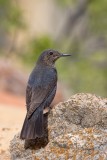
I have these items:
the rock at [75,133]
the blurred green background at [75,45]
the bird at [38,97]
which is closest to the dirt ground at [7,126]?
the rock at [75,133]

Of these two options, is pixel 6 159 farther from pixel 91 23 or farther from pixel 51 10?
pixel 51 10

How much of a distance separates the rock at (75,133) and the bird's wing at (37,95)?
0.23 metres

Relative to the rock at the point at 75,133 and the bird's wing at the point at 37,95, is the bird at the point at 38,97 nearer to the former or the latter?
the bird's wing at the point at 37,95

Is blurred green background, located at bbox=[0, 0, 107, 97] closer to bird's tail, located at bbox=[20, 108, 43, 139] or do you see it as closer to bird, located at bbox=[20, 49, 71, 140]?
bird, located at bbox=[20, 49, 71, 140]

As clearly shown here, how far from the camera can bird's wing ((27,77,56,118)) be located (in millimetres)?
8531

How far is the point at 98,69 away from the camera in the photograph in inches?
1390

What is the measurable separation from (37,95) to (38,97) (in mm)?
29

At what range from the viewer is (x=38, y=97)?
28.6 feet

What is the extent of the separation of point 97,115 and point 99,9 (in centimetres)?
2559

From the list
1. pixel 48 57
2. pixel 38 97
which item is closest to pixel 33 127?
pixel 38 97

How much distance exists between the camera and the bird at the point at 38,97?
8117 millimetres

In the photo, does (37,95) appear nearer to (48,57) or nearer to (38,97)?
(38,97)

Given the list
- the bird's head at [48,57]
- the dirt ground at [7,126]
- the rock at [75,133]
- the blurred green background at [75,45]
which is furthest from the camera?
the blurred green background at [75,45]

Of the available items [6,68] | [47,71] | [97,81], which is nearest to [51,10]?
[97,81]
